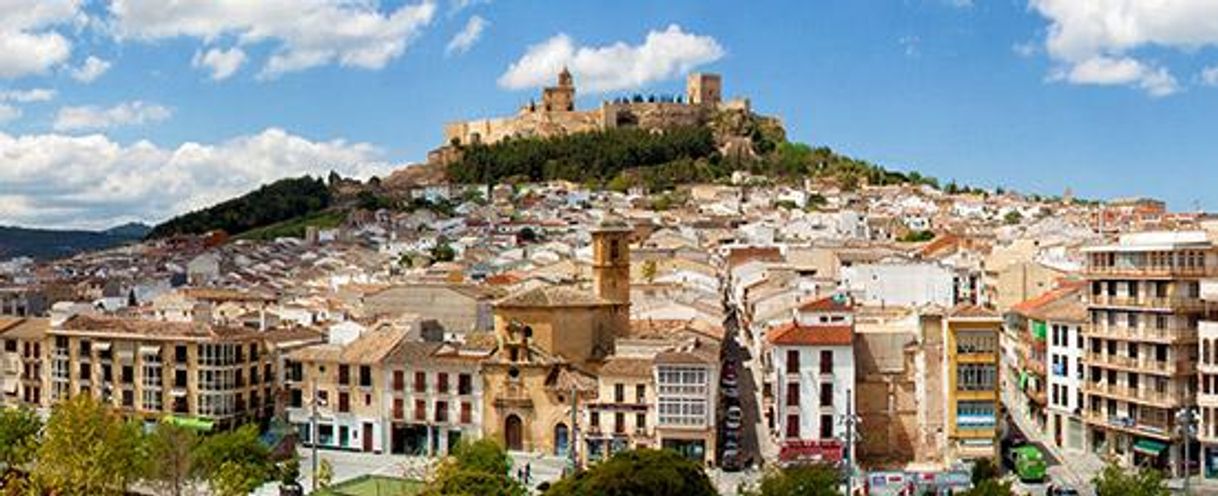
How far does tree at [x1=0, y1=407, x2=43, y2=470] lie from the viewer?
1895 inches

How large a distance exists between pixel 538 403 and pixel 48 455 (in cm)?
1762

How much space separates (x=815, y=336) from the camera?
4794cm

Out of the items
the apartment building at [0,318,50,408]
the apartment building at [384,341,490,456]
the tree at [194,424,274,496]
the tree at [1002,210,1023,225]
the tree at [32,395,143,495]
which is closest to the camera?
the tree at [32,395,143,495]

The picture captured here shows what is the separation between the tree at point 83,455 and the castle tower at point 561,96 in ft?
457

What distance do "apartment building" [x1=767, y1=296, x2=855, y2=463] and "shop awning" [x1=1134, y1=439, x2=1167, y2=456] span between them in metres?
9.25

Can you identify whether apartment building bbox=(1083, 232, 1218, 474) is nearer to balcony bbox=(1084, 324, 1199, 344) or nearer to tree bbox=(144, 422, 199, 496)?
balcony bbox=(1084, 324, 1199, 344)

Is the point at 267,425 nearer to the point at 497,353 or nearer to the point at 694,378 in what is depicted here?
the point at 497,353

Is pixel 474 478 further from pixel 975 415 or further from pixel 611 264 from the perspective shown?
pixel 611 264

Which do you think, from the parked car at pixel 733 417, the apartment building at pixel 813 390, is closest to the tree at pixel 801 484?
the apartment building at pixel 813 390

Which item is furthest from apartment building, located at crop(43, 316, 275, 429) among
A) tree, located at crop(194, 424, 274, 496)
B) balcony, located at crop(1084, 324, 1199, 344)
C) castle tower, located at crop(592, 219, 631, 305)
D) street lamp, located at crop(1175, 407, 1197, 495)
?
street lamp, located at crop(1175, 407, 1197, 495)

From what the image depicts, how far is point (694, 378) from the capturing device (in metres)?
49.3

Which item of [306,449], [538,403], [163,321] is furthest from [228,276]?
[538,403]

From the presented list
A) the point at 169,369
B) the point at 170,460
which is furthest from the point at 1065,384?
the point at 169,369

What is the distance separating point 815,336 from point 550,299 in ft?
36.5
